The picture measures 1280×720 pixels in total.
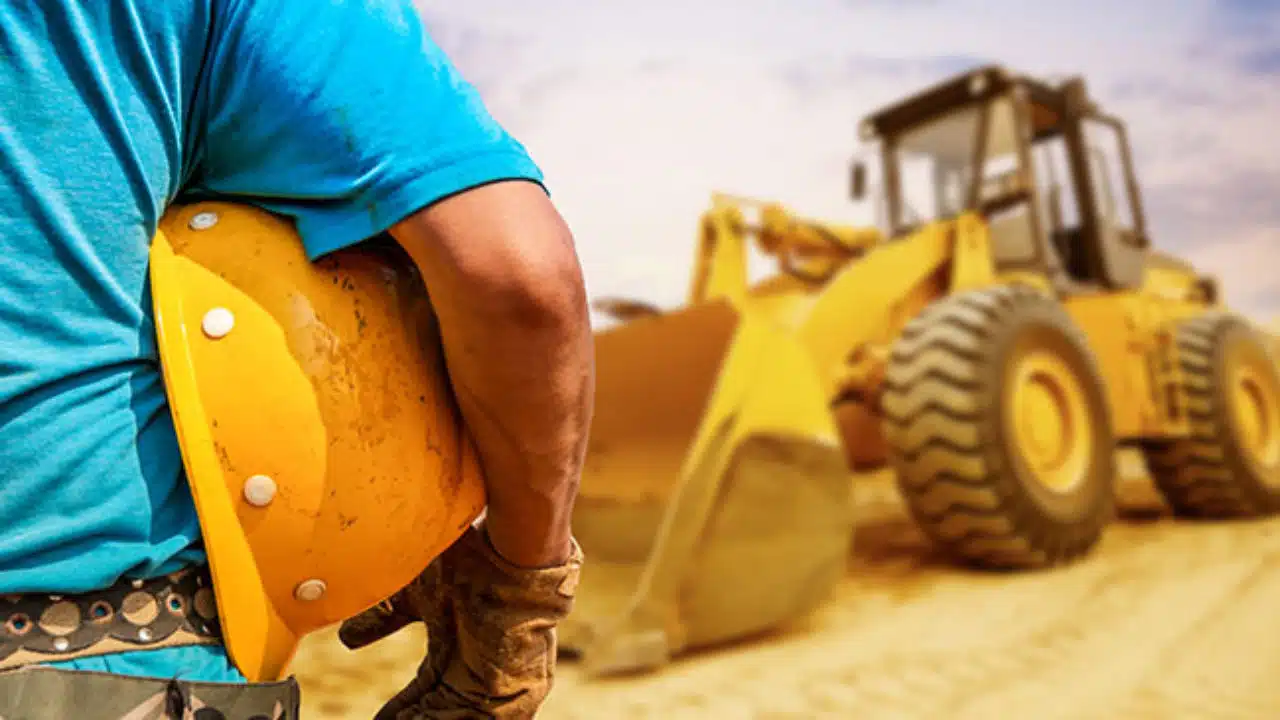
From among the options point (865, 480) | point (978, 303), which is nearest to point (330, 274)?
point (978, 303)

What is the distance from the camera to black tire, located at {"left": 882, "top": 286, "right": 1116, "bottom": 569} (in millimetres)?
4004

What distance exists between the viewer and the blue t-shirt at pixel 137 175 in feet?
2.12

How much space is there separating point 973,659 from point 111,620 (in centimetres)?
294

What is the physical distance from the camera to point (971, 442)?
3.96 m

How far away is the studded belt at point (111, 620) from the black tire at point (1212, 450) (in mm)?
6011

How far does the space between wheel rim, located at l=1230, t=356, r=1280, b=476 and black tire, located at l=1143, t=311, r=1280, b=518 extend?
0.40 feet

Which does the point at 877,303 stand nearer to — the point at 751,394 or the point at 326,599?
the point at 751,394

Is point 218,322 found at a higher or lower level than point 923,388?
higher

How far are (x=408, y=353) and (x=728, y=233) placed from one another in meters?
4.54

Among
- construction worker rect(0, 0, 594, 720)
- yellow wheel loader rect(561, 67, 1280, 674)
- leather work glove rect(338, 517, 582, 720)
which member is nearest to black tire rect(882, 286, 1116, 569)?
yellow wheel loader rect(561, 67, 1280, 674)

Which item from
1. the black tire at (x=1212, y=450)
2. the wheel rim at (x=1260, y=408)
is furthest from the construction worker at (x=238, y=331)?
the wheel rim at (x=1260, y=408)

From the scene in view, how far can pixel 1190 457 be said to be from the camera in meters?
5.82

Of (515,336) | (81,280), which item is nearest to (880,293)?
(515,336)

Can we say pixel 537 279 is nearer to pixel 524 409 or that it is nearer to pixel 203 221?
pixel 524 409
